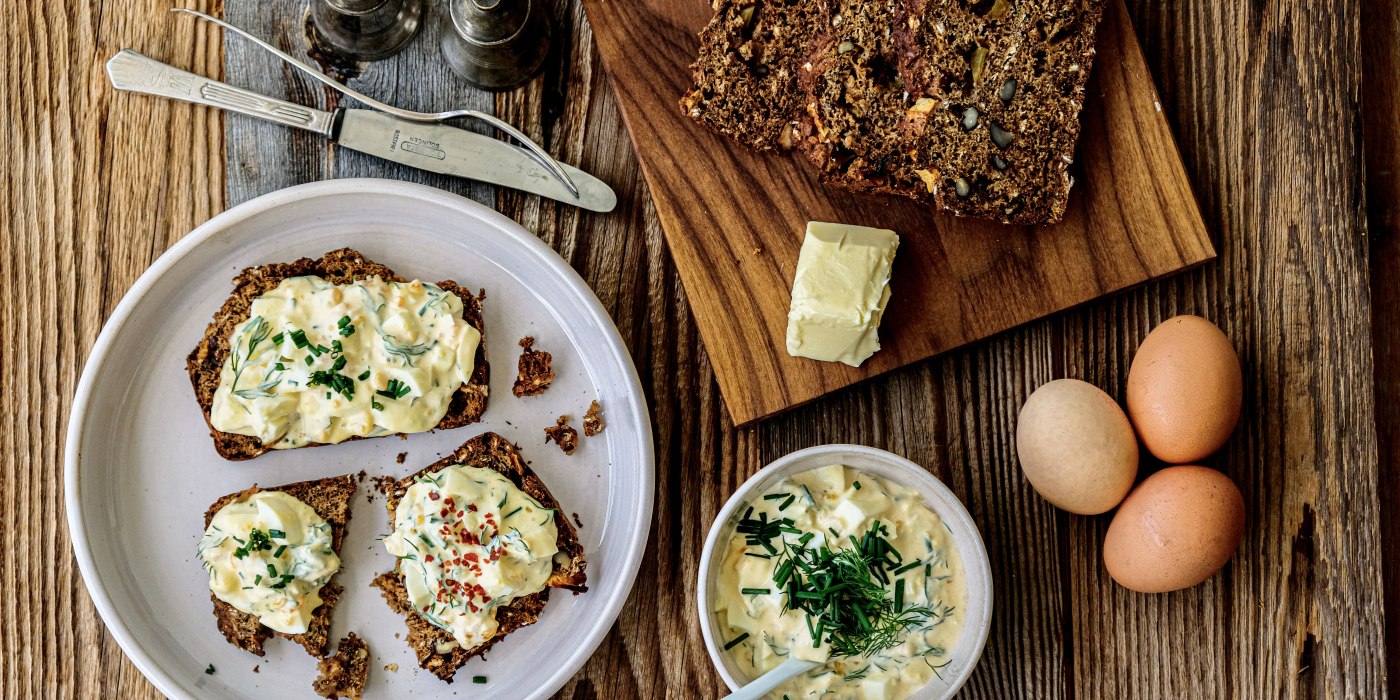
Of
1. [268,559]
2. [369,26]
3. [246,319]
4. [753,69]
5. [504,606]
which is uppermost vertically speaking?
[369,26]

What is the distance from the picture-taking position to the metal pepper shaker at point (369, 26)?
2205 millimetres

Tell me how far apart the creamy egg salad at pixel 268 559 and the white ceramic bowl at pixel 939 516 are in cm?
88

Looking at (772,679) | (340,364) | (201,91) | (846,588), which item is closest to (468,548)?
(340,364)

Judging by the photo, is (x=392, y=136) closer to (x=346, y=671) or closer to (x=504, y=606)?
(x=504, y=606)

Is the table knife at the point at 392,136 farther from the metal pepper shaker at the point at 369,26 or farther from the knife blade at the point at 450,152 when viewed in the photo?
the metal pepper shaker at the point at 369,26

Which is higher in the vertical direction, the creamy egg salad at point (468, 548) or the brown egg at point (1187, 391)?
the brown egg at point (1187, 391)

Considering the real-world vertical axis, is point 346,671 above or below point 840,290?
below

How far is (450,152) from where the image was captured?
225 cm

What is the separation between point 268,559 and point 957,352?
1669mm

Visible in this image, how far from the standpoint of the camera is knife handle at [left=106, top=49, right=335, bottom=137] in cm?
223

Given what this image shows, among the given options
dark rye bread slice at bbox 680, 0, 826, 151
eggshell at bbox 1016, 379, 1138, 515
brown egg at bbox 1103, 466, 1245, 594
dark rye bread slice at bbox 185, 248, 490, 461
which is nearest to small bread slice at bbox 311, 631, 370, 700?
dark rye bread slice at bbox 185, 248, 490, 461

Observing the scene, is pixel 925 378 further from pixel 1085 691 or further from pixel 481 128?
pixel 481 128

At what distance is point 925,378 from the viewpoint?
2318mm

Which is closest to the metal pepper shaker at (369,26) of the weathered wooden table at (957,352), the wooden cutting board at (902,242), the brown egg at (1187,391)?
the weathered wooden table at (957,352)
